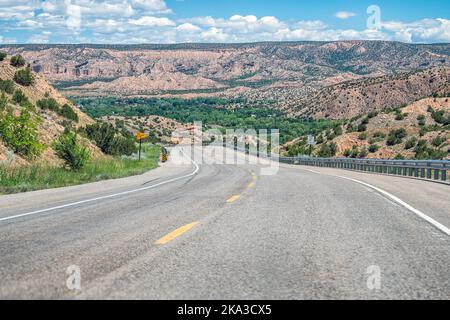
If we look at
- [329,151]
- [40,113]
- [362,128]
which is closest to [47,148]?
[40,113]

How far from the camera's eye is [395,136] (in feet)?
204

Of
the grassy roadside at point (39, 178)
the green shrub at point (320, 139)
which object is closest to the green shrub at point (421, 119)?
the green shrub at point (320, 139)

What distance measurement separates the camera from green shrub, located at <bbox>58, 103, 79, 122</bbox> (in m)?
49.4

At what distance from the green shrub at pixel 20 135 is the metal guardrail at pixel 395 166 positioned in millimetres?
18565

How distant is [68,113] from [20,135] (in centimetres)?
2101

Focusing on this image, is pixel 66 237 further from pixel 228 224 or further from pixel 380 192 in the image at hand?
pixel 380 192

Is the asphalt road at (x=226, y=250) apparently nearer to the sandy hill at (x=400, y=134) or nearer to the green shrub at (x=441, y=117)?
the sandy hill at (x=400, y=134)

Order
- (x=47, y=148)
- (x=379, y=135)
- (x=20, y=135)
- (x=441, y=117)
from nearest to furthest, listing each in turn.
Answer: (x=20, y=135)
(x=47, y=148)
(x=379, y=135)
(x=441, y=117)

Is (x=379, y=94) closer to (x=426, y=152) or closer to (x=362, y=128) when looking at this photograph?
(x=362, y=128)

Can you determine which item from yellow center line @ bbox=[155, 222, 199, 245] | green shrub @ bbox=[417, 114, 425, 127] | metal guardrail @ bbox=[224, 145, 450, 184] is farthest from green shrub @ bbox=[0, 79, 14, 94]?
green shrub @ bbox=[417, 114, 425, 127]

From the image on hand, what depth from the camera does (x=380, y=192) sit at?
16.9m

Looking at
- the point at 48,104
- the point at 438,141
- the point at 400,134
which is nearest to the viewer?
the point at 48,104

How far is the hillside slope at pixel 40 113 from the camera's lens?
30.6 m
